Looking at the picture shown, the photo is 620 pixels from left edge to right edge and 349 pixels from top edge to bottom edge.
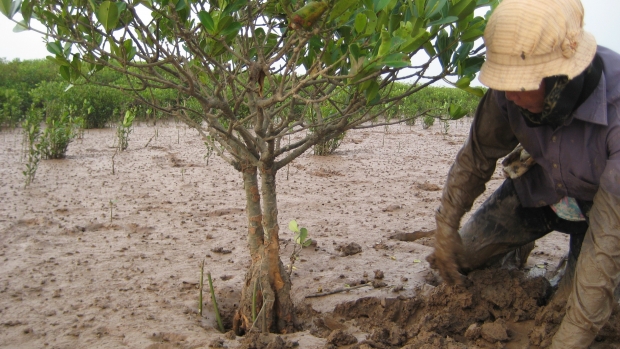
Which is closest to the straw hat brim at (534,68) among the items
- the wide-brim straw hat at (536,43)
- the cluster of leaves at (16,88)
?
the wide-brim straw hat at (536,43)

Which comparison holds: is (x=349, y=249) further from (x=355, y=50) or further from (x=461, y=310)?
(x=355, y=50)

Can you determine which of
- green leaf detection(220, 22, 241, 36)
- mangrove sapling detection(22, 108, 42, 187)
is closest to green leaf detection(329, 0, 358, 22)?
green leaf detection(220, 22, 241, 36)

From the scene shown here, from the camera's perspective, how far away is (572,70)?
1.76m

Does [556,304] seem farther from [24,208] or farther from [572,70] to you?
[24,208]

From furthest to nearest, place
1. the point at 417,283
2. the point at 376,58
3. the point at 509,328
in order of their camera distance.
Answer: the point at 417,283 < the point at 509,328 < the point at 376,58

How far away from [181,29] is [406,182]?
4.04m

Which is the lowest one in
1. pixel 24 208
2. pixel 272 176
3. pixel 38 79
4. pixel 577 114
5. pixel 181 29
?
pixel 24 208

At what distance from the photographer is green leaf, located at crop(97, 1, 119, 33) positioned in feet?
5.34

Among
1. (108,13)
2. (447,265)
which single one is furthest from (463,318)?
(108,13)

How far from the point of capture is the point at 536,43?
5.67ft

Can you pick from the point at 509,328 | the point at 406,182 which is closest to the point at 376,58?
the point at 509,328

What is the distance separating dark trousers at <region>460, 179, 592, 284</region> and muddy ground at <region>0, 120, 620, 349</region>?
16 centimetres

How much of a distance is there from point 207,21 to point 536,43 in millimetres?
1057

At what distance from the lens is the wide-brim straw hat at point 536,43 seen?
1729mm
